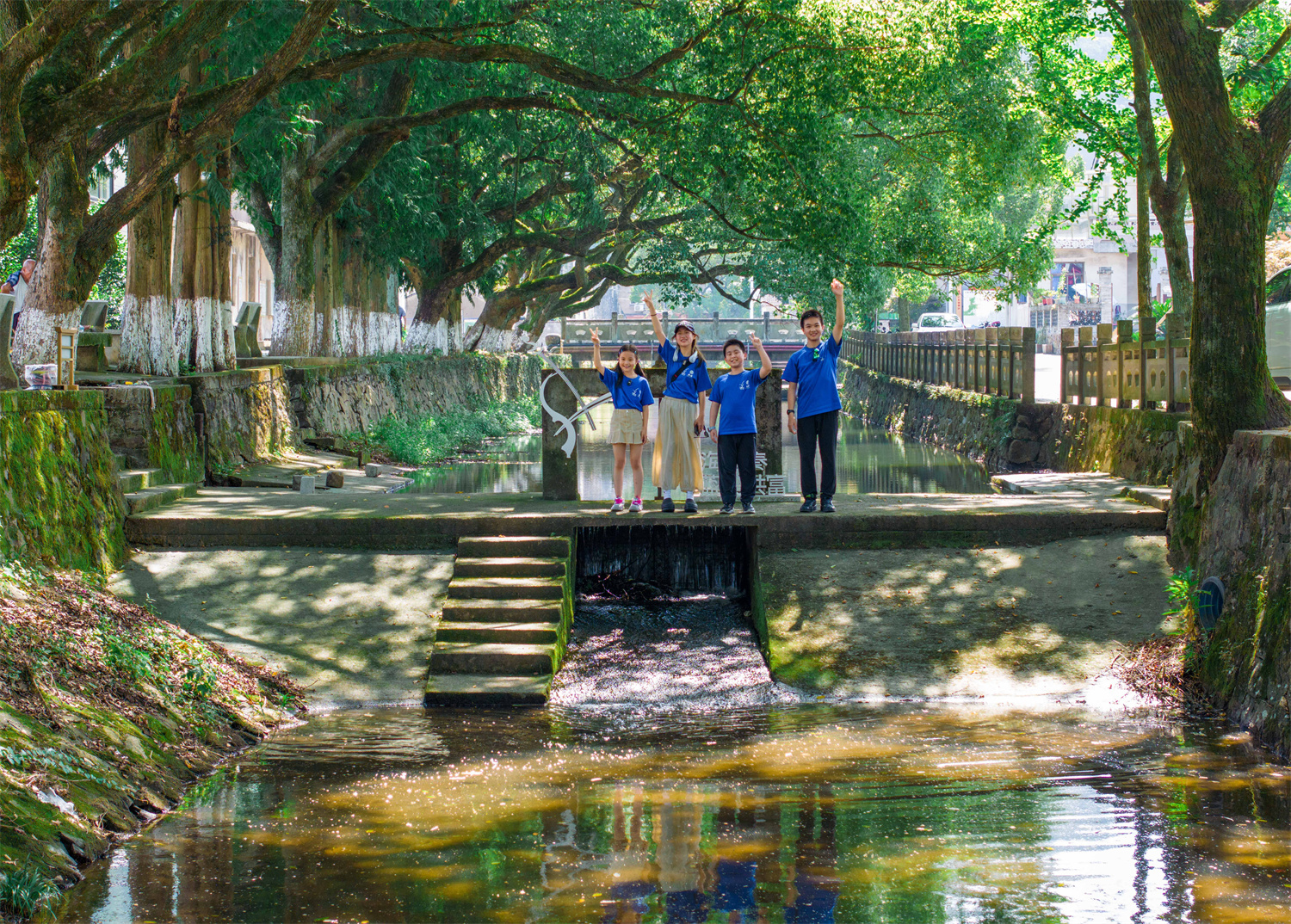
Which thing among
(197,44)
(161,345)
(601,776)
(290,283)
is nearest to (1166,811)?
(601,776)

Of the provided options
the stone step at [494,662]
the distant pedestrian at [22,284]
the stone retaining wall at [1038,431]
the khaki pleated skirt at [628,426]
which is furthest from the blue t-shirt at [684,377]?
the distant pedestrian at [22,284]

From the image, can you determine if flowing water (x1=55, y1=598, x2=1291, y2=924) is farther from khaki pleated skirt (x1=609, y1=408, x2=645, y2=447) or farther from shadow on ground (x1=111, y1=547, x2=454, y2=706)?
khaki pleated skirt (x1=609, y1=408, x2=645, y2=447)

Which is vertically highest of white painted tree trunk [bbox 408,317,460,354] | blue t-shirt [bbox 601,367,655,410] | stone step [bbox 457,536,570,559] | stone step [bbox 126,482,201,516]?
white painted tree trunk [bbox 408,317,460,354]

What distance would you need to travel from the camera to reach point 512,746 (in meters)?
7.43

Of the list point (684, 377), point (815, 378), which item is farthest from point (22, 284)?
point (815, 378)

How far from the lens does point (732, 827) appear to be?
19.6 feet

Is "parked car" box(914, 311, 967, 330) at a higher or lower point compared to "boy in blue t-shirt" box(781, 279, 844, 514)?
higher

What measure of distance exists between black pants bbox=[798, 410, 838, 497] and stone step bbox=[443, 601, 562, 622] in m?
2.64

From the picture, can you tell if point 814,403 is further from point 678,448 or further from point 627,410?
point 627,410

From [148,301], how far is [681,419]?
8.42 metres

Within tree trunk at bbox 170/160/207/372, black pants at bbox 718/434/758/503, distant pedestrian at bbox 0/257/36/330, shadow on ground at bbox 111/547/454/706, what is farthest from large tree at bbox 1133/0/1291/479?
distant pedestrian at bbox 0/257/36/330

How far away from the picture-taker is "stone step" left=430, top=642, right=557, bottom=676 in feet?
28.9

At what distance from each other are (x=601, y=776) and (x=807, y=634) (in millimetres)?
2848

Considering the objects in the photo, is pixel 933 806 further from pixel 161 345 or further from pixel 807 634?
pixel 161 345
